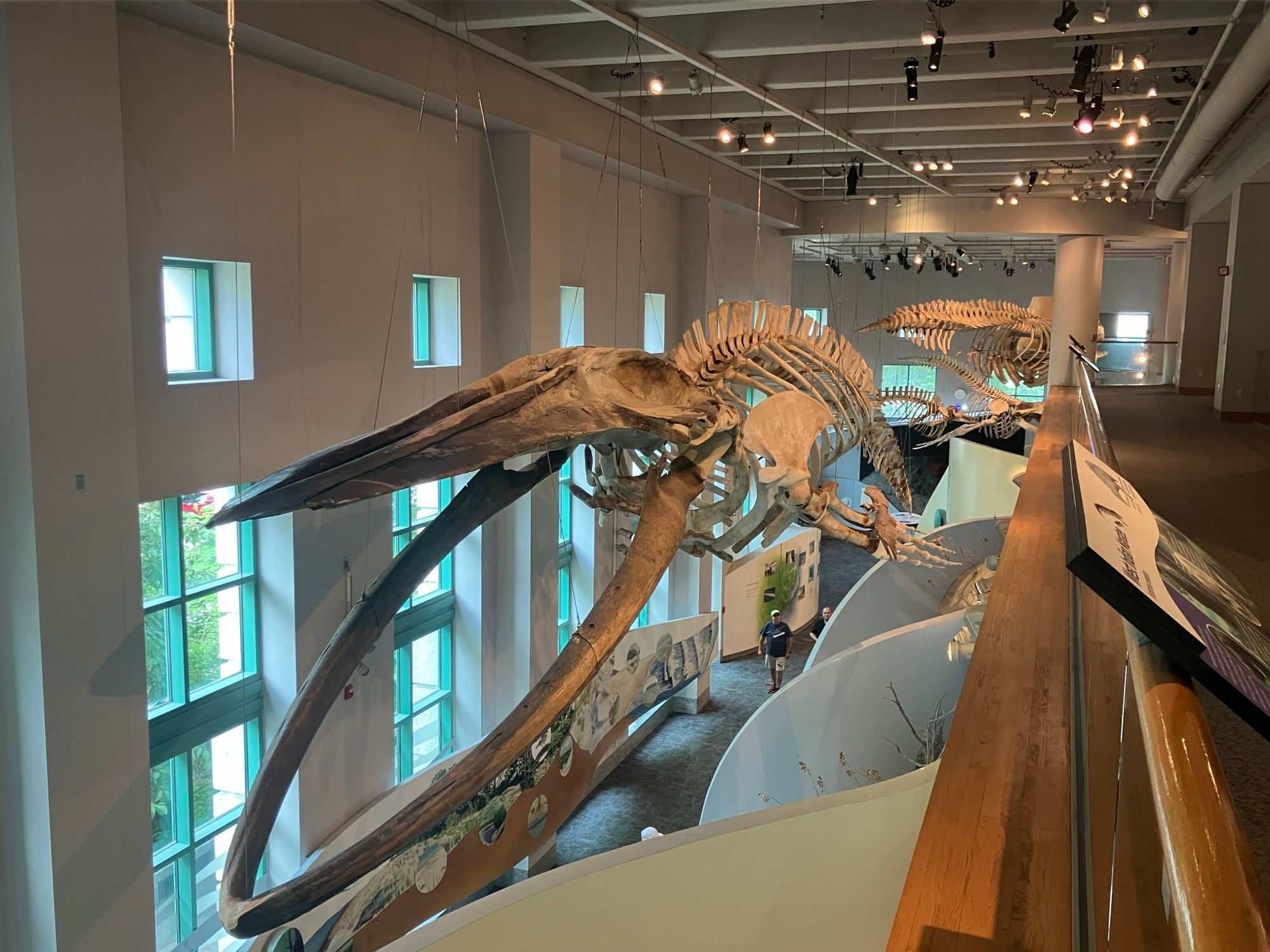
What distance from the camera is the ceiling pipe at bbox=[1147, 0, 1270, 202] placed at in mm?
7266

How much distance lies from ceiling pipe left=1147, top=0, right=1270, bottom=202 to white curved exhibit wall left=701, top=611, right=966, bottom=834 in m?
4.79

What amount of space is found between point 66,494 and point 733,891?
4174 mm

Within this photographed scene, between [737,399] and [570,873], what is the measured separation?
3932mm

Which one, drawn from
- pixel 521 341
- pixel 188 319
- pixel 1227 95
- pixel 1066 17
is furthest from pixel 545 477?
pixel 1227 95

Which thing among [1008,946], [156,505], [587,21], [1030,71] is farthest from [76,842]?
[1030,71]

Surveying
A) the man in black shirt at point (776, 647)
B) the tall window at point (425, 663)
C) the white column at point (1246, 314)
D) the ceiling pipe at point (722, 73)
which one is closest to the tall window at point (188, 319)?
the tall window at point (425, 663)

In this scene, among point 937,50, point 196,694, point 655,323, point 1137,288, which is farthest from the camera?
point 1137,288

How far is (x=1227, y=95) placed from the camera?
336 inches

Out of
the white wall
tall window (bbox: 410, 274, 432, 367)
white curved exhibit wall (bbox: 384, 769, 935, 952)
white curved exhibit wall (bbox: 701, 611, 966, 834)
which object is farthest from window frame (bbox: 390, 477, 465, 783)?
the white wall

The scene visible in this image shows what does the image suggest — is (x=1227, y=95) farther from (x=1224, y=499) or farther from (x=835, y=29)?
(x=1224, y=499)

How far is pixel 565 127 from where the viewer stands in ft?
33.2

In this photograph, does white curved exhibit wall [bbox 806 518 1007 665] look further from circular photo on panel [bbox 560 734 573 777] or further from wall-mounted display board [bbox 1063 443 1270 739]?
wall-mounted display board [bbox 1063 443 1270 739]

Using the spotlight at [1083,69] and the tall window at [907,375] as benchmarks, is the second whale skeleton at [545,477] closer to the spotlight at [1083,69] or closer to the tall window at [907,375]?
the spotlight at [1083,69]

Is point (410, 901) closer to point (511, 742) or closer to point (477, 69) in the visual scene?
A: point (511, 742)
